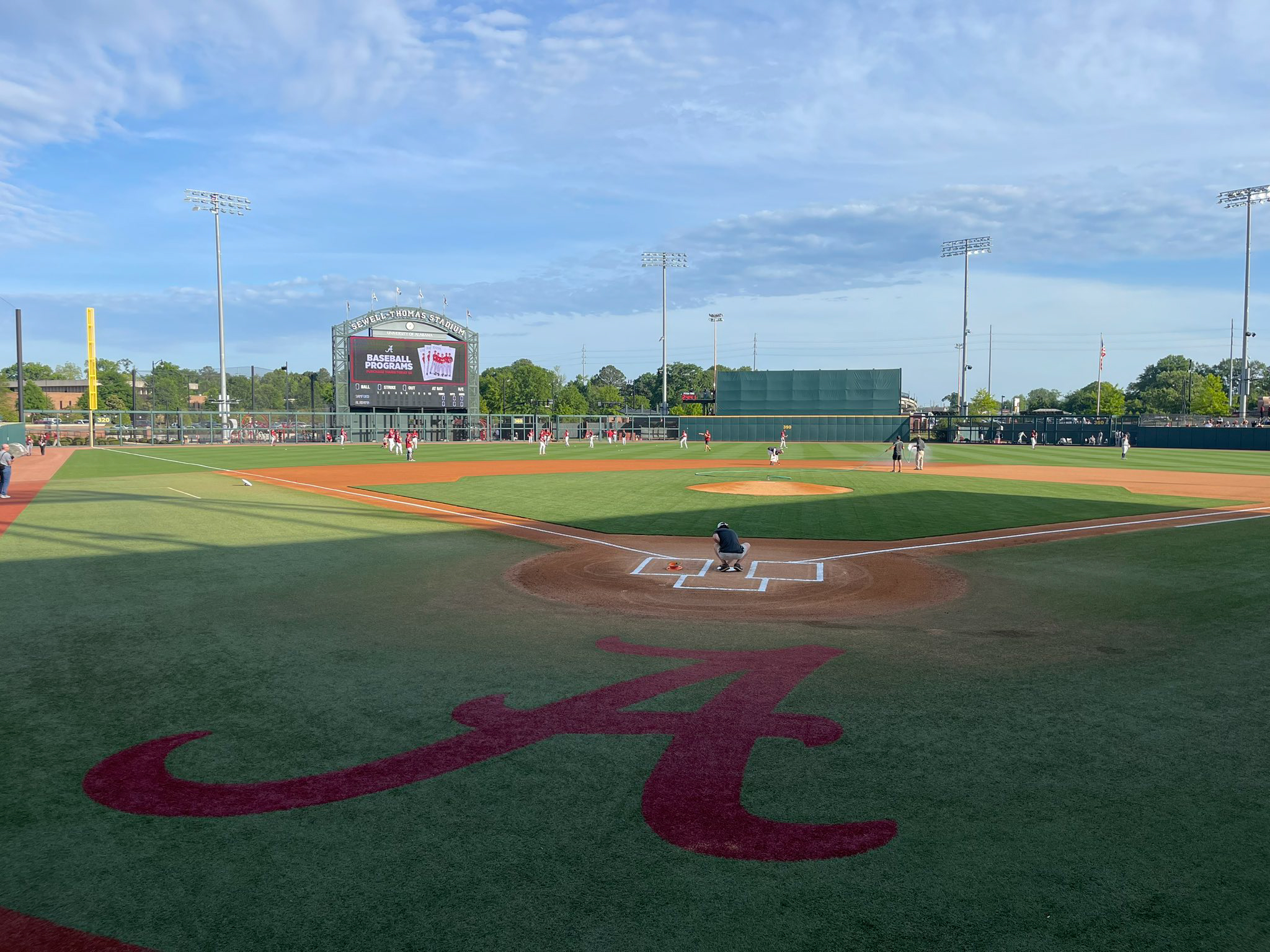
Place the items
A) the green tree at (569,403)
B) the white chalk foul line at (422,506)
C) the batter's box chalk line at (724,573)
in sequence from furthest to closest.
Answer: the green tree at (569,403) → the white chalk foul line at (422,506) → the batter's box chalk line at (724,573)

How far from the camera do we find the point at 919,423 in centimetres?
8700

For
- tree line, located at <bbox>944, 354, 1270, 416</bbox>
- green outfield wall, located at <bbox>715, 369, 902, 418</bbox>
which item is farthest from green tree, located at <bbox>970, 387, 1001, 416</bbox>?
green outfield wall, located at <bbox>715, 369, 902, 418</bbox>

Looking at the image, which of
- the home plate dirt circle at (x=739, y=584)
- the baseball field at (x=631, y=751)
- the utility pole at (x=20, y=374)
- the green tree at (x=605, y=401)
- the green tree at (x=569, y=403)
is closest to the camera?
the baseball field at (x=631, y=751)

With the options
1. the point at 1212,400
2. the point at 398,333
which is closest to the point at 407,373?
the point at 398,333

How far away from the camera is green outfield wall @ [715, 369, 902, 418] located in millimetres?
86562

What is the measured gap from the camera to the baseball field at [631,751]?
13.0 feet

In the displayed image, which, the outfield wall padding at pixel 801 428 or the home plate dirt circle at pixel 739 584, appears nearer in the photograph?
the home plate dirt circle at pixel 739 584

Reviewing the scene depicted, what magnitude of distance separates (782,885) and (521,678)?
3.87 metres

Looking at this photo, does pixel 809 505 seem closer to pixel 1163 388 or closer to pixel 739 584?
pixel 739 584

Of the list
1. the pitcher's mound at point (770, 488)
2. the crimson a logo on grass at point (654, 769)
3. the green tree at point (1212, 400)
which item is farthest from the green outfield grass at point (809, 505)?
the green tree at point (1212, 400)

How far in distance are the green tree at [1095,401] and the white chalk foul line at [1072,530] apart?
92.6 m

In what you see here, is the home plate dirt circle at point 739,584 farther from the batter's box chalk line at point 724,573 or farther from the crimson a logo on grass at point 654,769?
the crimson a logo on grass at point 654,769

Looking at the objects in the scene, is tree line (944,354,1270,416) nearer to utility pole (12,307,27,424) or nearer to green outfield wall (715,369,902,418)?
green outfield wall (715,369,902,418)

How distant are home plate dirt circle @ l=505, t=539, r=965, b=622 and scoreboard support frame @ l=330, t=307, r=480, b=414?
64.1 m
